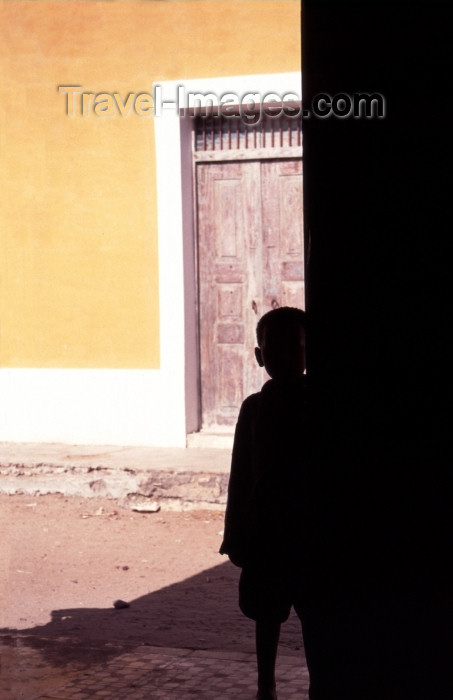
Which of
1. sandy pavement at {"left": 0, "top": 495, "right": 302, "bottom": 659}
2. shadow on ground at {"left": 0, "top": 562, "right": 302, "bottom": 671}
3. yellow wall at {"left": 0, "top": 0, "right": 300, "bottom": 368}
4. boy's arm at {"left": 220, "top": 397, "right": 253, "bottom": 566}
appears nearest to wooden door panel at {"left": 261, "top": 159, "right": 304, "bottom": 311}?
yellow wall at {"left": 0, "top": 0, "right": 300, "bottom": 368}

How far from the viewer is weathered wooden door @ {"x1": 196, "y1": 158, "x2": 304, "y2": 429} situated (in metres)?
8.61

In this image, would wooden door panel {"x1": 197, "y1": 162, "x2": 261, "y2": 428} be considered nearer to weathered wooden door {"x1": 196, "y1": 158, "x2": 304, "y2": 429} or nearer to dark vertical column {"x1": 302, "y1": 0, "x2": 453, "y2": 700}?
weathered wooden door {"x1": 196, "y1": 158, "x2": 304, "y2": 429}

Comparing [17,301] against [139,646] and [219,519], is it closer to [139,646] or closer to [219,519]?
[219,519]

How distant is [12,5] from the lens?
888cm

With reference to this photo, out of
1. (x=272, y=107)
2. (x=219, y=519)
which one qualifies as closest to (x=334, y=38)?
(x=219, y=519)

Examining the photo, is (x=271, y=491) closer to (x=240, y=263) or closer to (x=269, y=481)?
(x=269, y=481)

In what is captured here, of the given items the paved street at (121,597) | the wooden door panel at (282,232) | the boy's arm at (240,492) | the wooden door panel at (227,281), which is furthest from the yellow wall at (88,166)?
the boy's arm at (240,492)

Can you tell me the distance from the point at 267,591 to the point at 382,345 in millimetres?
1463

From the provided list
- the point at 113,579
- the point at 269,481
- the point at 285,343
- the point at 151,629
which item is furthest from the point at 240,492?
the point at 113,579

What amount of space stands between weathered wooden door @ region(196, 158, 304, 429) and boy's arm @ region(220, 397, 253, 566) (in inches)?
198

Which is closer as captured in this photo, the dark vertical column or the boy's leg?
the dark vertical column

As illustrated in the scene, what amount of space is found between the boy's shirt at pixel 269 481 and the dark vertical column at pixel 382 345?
3.50 feet

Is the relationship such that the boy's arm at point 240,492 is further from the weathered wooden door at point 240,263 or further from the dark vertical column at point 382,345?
the weathered wooden door at point 240,263

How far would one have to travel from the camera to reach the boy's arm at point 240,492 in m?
3.44
